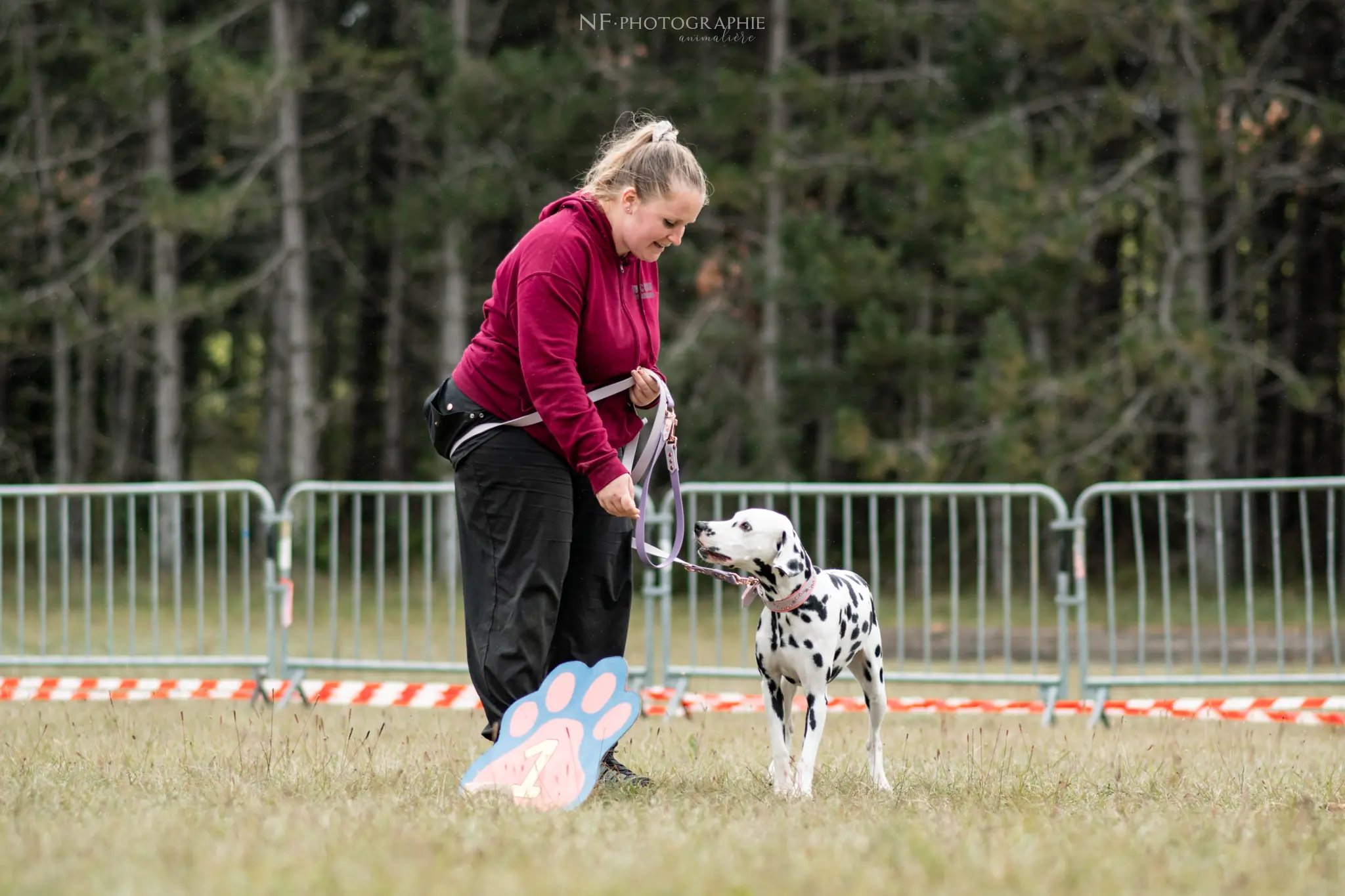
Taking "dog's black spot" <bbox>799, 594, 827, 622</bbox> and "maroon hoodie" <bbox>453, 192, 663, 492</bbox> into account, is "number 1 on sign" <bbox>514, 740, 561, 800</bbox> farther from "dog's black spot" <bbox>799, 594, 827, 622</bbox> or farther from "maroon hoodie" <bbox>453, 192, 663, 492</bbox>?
"dog's black spot" <bbox>799, 594, 827, 622</bbox>

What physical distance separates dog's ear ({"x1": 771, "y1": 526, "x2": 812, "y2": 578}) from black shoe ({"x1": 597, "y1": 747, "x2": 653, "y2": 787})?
2.62ft

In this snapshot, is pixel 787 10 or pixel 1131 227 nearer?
pixel 787 10

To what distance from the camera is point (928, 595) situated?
8422mm

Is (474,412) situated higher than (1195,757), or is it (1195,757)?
(474,412)

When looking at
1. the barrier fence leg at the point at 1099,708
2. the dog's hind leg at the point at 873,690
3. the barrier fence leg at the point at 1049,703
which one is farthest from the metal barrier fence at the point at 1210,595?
the dog's hind leg at the point at 873,690

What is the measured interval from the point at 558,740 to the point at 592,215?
5.18 feet

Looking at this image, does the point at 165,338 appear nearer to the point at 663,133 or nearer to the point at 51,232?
the point at 51,232

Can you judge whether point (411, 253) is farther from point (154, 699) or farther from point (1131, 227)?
point (154, 699)

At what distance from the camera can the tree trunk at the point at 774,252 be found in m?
17.2

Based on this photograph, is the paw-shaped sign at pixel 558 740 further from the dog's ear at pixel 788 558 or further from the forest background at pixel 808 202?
the forest background at pixel 808 202

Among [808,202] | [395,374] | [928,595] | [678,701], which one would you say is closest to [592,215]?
[678,701]

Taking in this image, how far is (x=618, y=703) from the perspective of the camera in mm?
4395

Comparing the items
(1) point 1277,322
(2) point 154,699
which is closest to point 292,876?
(2) point 154,699

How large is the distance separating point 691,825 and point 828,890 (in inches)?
34.0
